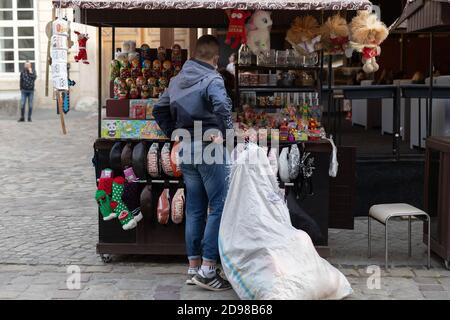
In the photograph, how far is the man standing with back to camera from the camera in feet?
18.0

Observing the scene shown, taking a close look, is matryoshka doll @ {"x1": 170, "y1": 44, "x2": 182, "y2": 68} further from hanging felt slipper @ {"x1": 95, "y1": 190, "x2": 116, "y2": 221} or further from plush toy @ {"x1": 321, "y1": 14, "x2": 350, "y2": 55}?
hanging felt slipper @ {"x1": 95, "y1": 190, "x2": 116, "y2": 221}

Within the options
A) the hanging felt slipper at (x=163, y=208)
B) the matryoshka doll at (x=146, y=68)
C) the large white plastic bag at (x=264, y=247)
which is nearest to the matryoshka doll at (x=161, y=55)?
the matryoshka doll at (x=146, y=68)

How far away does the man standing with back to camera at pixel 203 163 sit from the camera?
18.0 ft

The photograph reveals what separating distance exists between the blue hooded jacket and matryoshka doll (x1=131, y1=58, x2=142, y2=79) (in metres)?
1.11

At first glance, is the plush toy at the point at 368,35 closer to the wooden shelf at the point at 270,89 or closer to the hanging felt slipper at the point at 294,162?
the hanging felt slipper at the point at 294,162

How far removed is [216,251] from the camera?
559 cm

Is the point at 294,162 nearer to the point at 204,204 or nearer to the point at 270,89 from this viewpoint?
the point at 204,204

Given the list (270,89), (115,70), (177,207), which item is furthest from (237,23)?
(270,89)

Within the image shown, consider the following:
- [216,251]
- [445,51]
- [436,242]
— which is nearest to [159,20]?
[216,251]

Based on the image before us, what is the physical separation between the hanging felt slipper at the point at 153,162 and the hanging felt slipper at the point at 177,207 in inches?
10.0

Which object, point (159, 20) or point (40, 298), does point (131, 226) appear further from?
point (159, 20)

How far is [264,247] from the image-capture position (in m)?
5.22

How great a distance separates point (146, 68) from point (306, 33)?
4.82 feet

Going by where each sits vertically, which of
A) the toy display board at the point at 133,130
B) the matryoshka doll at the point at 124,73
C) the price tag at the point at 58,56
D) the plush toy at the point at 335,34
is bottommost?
the toy display board at the point at 133,130
